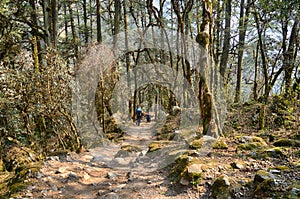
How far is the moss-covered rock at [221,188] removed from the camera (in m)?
3.27

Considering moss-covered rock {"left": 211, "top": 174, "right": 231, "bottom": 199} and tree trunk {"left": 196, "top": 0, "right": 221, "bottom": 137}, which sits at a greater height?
tree trunk {"left": 196, "top": 0, "right": 221, "bottom": 137}

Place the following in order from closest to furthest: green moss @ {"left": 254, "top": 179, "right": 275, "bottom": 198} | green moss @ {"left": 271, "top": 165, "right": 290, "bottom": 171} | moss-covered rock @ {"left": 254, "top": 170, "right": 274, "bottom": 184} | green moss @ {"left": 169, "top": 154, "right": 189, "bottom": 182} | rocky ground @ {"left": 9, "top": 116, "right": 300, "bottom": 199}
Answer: green moss @ {"left": 254, "top": 179, "right": 275, "bottom": 198}
moss-covered rock @ {"left": 254, "top": 170, "right": 274, "bottom": 184}
rocky ground @ {"left": 9, "top": 116, "right": 300, "bottom": 199}
green moss @ {"left": 271, "top": 165, "right": 290, "bottom": 171}
green moss @ {"left": 169, "top": 154, "right": 189, "bottom": 182}

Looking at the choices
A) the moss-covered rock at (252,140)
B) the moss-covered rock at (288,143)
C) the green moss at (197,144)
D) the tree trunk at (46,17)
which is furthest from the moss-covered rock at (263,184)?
the tree trunk at (46,17)

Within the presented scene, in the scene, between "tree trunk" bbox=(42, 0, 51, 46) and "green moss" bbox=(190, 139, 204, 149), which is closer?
"green moss" bbox=(190, 139, 204, 149)

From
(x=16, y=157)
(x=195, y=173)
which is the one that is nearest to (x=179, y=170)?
(x=195, y=173)

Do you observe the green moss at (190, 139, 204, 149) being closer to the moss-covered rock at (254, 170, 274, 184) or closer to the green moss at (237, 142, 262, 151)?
the green moss at (237, 142, 262, 151)

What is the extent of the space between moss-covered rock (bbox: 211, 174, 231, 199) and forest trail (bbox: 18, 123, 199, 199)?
35cm

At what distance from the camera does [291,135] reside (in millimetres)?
4941

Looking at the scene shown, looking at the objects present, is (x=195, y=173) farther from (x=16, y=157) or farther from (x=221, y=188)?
(x=16, y=157)

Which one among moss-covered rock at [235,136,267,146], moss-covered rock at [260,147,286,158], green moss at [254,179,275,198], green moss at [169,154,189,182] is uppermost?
moss-covered rock at [235,136,267,146]

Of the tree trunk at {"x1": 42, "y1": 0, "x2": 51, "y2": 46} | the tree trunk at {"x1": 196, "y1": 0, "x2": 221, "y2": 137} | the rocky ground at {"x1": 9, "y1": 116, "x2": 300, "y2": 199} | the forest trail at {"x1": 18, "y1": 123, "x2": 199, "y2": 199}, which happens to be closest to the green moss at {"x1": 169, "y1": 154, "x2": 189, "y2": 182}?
the rocky ground at {"x1": 9, "y1": 116, "x2": 300, "y2": 199}

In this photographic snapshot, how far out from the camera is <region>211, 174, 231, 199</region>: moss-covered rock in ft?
10.7

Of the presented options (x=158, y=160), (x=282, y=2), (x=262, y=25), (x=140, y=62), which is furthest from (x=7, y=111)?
(x=140, y=62)

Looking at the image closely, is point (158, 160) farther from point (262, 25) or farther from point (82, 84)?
point (262, 25)
